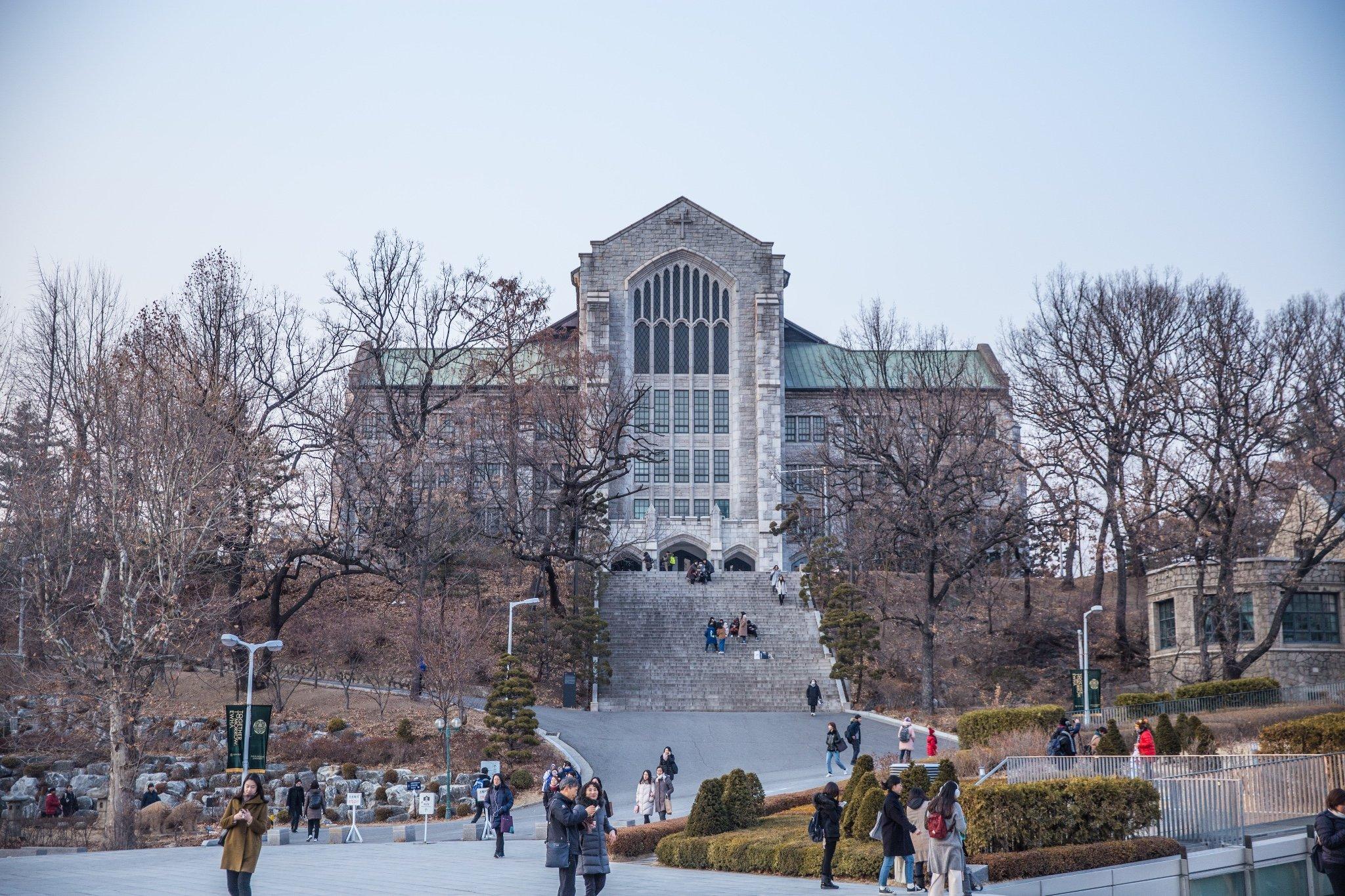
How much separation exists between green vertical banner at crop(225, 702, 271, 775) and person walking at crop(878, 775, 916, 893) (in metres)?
15.0

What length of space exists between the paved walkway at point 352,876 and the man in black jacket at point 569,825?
3.15 meters

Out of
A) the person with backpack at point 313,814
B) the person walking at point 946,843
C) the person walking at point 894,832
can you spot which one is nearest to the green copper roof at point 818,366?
the person with backpack at point 313,814

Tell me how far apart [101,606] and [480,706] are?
15.3m

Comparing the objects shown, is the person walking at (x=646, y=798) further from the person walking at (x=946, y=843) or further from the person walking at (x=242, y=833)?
the person walking at (x=242, y=833)

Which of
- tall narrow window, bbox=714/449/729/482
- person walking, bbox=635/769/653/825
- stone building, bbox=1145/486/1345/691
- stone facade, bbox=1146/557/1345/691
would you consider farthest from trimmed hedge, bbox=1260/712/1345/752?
tall narrow window, bbox=714/449/729/482

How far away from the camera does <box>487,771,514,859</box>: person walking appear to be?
22.3 meters

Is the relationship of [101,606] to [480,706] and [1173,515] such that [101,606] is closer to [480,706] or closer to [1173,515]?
[480,706]

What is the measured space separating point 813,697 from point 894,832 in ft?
88.4

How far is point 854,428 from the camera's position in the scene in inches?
1997

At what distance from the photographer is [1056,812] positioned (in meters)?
17.5

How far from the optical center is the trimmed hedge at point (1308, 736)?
916 inches

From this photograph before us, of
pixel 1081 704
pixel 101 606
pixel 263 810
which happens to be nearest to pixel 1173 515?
pixel 1081 704

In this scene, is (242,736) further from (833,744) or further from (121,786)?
(833,744)

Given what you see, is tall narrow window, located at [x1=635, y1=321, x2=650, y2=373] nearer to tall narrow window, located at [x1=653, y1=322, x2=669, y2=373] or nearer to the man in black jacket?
tall narrow window, located at [x1=653, y1=322, x2=669, y2=373]
